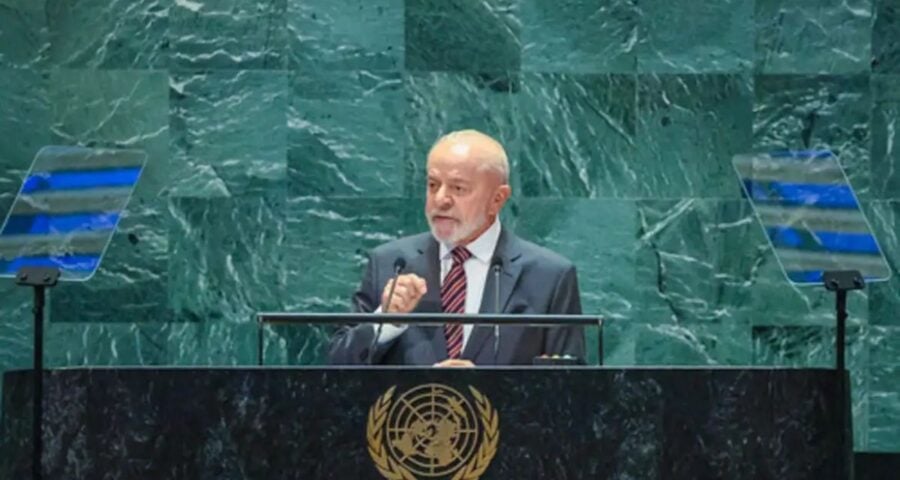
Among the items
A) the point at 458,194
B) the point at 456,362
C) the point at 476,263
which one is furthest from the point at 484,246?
the point at 456,362

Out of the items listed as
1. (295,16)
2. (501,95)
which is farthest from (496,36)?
(295,16)

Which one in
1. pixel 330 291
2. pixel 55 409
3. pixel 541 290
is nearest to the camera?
pixel 55 409

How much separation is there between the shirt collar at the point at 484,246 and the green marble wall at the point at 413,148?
162 cm

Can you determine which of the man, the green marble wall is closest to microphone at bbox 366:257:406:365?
the man

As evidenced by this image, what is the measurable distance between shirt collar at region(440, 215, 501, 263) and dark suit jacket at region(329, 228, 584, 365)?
21mm

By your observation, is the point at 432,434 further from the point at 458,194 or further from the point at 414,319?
the point at 458,194

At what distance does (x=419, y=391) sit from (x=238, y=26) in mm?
3594

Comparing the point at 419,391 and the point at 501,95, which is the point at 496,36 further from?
the point at 419,391

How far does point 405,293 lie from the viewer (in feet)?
20.9

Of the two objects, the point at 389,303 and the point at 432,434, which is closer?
the point at 432,434

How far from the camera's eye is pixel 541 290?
695cm

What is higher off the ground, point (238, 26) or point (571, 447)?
point (238, 26)

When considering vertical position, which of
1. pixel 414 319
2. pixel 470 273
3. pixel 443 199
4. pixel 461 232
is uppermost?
pixel 443 199

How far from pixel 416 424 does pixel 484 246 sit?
1.71m
